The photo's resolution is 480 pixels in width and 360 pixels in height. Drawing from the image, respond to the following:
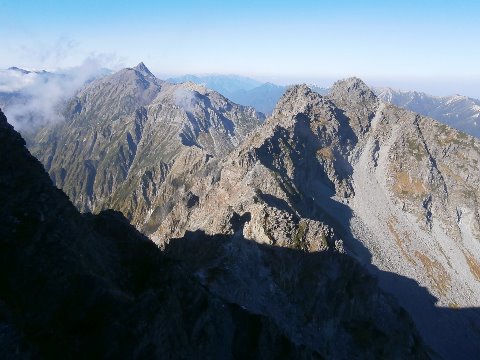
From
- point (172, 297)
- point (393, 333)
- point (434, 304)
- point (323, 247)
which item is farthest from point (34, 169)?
point (434, 304)

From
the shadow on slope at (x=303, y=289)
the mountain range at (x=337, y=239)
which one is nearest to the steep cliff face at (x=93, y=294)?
the mountain range at (x=337, y=239)

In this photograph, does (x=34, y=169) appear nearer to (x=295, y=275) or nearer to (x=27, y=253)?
(x=27, y=253)

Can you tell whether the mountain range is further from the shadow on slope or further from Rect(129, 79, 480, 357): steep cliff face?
Rect(129, 79, 480, 357): steep cliff face

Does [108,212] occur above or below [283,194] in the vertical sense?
above

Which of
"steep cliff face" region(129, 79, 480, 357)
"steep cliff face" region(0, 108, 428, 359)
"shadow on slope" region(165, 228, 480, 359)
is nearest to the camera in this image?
"steep cliff face" region(0, 108, 428, 359)

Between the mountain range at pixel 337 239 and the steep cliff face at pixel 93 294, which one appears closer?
the steep cliff face at pixel 93 294

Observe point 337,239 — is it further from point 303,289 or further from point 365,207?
point 365,207

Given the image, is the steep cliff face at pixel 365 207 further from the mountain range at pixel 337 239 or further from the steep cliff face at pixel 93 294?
the steep cliff face at pixel 93 294

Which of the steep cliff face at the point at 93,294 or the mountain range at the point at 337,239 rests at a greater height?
the steep cliff face at the point at 93,294

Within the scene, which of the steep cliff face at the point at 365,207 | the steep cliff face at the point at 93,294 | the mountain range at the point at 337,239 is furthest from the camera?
the steep cliff face at the point at 365,207

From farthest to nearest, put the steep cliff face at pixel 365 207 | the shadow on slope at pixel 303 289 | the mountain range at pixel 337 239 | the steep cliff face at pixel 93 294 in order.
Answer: the steep cliff face at pixel 365 207 → the mountain range at pixel 337 239 → the shadow on slope at pixel 303 289 → the steep cliff face at pixel 93 294

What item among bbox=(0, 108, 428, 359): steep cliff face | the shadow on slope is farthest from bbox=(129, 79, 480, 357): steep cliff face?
bbox=(0, 108, 428, 359): steep cliff face
